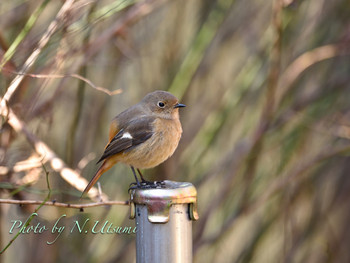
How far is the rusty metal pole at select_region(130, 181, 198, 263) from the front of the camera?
6.18 feet

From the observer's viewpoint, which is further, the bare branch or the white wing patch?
the white wing patch

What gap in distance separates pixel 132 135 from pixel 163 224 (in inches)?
54.1

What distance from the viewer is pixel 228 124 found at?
Result: 452 cm

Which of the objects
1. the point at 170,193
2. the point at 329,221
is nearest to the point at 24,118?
the point at 170,193

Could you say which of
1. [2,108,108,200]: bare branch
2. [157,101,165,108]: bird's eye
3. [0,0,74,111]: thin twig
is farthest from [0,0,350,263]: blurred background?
[0,0,74,111]: thin twig

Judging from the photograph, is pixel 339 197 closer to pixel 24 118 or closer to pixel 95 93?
pixel 95 93

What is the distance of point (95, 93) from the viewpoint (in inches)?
172

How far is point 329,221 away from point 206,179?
4.20 ft

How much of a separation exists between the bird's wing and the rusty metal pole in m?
1.15

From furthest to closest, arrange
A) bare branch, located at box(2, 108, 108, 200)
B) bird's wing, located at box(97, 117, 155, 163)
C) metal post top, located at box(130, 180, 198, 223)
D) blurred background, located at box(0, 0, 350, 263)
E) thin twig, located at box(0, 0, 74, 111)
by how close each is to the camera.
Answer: blurred background, located at box(0, 0, 350, 263)
bird's wing, located at box(97, 117, 155, 163)
bare branch, located at box(2, 108, 108, 200)
thin twig, located at box(0, 0, 74, 111)
metal post top, located at box(130, 180, 198, 223)

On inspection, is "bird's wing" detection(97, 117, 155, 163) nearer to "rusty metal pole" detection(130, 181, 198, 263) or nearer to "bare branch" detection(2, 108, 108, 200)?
"bare branch" detection(2, 108, 108, 200)

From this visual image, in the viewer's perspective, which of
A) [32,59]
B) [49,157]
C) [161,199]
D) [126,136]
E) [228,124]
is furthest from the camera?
[228,124]

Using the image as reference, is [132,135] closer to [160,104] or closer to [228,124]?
[160,104]

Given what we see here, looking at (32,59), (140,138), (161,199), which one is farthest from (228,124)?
(161,199)
